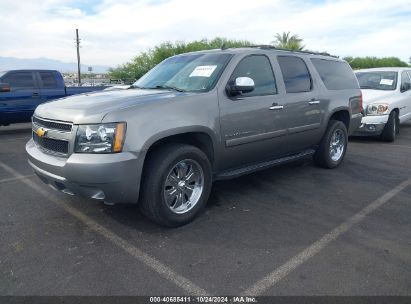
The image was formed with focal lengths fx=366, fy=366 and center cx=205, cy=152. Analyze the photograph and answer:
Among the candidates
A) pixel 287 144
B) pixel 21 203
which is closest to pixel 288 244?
pixel 287 144

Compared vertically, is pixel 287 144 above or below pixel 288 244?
above

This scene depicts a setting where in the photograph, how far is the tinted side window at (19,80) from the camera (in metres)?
9.74

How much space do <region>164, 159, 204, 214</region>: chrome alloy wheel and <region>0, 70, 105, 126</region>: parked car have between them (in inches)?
299

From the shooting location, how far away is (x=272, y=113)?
4.56 meters

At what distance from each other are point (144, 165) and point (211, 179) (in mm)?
831

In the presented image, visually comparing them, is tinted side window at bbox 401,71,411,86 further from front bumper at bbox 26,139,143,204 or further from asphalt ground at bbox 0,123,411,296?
front bumper at bbox 26,139,143,204

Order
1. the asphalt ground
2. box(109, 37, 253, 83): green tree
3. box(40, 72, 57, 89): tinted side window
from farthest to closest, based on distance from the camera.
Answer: box(109, 37, 253, 83): green tree < box(40, 72, 57, 89): tinted side window < the asphalt ground

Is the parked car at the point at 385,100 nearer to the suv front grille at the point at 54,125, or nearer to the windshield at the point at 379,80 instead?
the windshield at the point at 379,80

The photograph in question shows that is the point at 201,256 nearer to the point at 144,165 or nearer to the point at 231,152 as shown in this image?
the point at 144,165

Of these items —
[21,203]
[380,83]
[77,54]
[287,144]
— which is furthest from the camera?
[77,54]

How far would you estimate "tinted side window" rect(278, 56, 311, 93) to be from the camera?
4.93m

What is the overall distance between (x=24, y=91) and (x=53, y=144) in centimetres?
729

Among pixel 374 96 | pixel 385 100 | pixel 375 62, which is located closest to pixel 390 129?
pixel 385 100

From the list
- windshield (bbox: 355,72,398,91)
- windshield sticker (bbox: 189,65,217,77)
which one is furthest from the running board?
windshield (bbox: 355,72,398,91)
